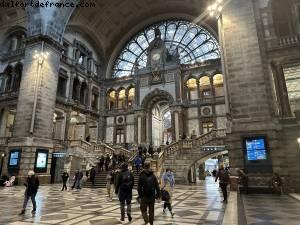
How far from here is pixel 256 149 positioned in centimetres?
1112

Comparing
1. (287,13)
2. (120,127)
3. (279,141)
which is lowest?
(279,141)

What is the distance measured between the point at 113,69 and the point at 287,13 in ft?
75.3

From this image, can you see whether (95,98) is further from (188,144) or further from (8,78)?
(188,144)

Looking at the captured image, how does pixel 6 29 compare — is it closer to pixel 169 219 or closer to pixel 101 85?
pixel 101 85

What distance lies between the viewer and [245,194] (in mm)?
10703

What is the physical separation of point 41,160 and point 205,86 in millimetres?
18868

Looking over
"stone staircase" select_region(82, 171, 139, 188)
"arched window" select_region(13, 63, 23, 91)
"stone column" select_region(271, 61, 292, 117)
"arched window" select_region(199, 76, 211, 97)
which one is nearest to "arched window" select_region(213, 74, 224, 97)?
"arched window" select_region(199, 76, 211, 97)

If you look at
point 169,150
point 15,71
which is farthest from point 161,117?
point 15,71

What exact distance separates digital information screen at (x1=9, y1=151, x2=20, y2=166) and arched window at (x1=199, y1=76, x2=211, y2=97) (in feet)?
63.2

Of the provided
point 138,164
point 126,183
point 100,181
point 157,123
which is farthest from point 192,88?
point 126,183

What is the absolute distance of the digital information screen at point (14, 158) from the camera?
17297 mm

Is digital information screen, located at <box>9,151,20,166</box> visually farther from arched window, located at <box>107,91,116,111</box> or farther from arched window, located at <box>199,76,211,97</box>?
arched window, located at <box>199,76,211,97</box>

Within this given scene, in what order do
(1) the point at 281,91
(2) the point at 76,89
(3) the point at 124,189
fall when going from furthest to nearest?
(2) the point at 76,89 < (1) the point at 281,91 < (3) the point at 124,189

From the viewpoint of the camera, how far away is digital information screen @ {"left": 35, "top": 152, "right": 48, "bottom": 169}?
17.6 m
